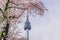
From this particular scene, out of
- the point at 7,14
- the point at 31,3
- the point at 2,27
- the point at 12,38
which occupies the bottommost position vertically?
the point at 12,38

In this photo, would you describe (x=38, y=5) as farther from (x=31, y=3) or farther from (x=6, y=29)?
(x=6, y=29)

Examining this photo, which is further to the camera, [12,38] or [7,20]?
[12,38]

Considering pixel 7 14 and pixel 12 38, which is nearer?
pixel 7 14

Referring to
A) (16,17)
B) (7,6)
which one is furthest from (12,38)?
(7,6)

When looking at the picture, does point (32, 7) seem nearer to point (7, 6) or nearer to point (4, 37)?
point (7, 6)

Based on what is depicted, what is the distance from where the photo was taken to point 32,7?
410cm

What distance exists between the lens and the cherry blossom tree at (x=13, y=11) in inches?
159

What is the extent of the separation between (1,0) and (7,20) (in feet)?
1.89

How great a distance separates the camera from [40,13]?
414 centimetres

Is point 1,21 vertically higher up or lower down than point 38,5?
lower down

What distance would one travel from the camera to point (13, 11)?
14.0 feet

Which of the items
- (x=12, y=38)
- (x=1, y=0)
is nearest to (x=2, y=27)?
(x=12, y=38)

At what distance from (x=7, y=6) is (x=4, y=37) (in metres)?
0.74

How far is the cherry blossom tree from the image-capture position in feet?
13.3
